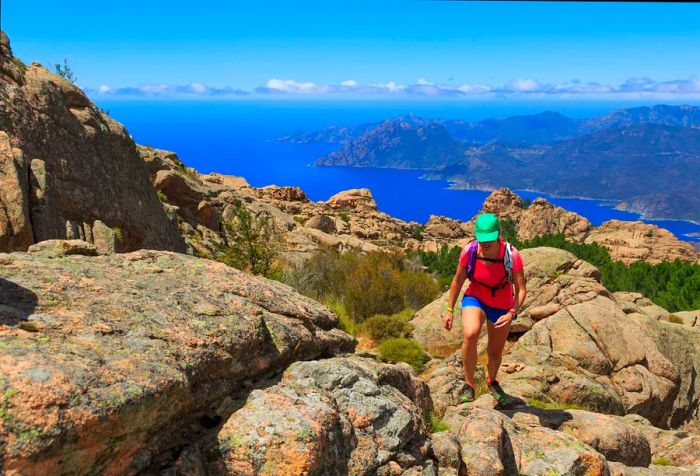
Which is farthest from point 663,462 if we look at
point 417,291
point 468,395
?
point 417,291

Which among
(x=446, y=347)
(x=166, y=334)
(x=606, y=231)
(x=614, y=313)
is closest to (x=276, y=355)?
(x=166, y=334)

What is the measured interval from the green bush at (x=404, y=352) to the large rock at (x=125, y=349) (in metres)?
8.31

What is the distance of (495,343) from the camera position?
30.6ft

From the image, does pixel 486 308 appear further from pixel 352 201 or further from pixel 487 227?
pixel 352 201

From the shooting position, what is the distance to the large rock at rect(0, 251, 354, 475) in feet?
12.4

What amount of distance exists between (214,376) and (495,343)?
569 cm

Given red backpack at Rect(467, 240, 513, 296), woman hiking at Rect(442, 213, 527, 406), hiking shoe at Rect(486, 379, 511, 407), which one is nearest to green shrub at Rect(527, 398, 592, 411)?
hiking shoe at Rect(486, 379, 511, 407)

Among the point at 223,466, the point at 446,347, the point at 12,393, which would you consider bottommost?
the point at 446,347

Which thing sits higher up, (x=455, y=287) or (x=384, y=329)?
(x=455, y=287)

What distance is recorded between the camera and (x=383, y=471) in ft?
18.3

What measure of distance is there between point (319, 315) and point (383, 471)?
8.61 ft

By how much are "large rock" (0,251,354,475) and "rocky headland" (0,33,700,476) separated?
0.02 meters

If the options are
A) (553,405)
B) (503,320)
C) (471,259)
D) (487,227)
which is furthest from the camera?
(553,405)

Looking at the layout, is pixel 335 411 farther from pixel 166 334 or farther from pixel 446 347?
pixel 446 347
